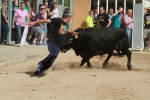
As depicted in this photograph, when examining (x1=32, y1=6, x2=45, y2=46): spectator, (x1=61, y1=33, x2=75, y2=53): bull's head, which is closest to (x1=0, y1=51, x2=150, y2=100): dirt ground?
(x1=61, y1=33, x2=75, y2=53): bull's head

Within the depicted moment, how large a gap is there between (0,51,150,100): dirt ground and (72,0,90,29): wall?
784 cm

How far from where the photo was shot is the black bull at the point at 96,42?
941cm

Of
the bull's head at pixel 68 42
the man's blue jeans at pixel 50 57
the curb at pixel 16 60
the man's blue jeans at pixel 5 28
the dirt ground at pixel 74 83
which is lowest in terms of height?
the dirt ground at pixel 74 83

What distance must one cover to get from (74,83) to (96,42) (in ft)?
6.65

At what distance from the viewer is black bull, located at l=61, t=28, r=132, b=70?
30.9 feet

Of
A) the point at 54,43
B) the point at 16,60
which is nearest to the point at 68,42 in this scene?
the point at 54,43

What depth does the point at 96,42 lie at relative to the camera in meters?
9.80

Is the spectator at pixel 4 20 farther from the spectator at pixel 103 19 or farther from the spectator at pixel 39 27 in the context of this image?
the spectator at pixel 103 19

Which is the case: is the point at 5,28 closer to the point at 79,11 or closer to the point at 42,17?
the point at 42,17

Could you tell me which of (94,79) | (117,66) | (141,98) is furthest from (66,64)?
(141,98)

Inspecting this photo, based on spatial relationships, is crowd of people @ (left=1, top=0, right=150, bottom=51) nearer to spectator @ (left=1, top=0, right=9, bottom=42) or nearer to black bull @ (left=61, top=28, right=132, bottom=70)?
spectator @ (left=1, top=0, right=9, bottom=42)

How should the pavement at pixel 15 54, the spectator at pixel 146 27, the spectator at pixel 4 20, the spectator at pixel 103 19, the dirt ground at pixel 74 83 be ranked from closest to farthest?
1. the dirt ground at pixel 74 83
2. the pavement at pixel 15 54
3. the spectator at pixel 4 20
4. the spectator at pixel 103 19
5. the spectator at pixel 146 27

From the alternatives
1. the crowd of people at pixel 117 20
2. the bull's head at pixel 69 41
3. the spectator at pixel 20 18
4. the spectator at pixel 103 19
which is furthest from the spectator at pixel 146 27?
the bull's head at pixel 69 41

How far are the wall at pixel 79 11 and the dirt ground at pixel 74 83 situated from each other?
25.7 ft
